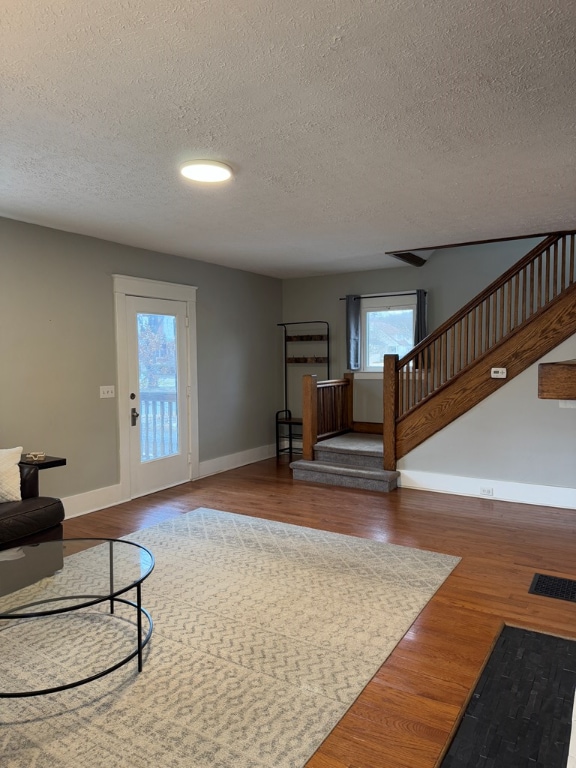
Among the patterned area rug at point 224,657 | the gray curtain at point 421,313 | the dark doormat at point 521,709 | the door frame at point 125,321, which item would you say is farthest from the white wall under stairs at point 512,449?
the door frame at point 125,321

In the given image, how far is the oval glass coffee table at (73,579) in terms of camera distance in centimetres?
236

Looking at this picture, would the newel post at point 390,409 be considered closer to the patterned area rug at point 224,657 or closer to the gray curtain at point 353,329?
the gray curtain at point 353,329

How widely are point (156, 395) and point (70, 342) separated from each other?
1.16 m

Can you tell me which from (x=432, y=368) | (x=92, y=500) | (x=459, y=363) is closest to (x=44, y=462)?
(x=92, y=500)

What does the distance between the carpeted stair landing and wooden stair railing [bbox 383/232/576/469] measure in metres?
0.21

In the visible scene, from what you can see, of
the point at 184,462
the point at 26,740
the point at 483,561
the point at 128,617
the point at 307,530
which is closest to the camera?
the point at 26,740

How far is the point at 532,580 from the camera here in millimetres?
3203

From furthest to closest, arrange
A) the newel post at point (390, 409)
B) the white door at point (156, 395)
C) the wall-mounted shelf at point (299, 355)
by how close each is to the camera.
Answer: the wall-mounted shelf at point (299, 355) < the newel post at point (390, 409) < the white door at point (156, 395)

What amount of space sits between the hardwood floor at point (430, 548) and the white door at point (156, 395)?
0.32 m

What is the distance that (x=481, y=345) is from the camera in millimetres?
5129

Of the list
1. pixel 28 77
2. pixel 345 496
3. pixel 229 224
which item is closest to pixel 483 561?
pixel 345 496

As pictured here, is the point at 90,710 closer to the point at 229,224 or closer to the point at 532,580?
the point at 532,580

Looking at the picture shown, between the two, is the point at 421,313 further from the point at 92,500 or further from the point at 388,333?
the point at 92,500

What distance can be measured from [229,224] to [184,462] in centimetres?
281
